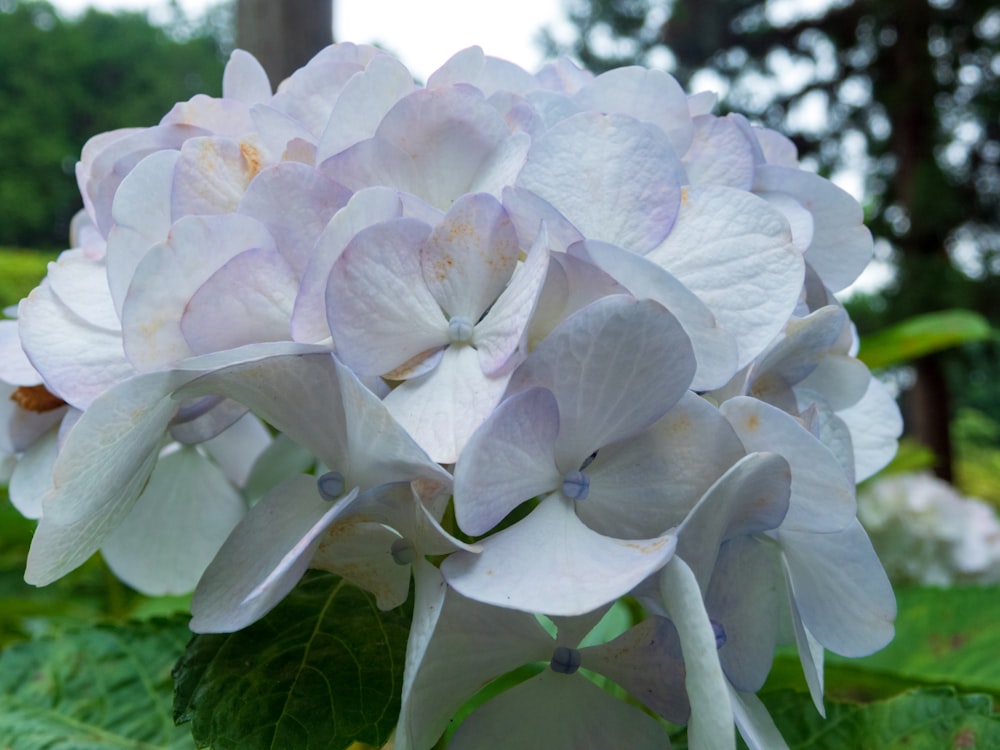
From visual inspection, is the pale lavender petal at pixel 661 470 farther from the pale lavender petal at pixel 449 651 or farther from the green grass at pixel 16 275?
the green grass at pixel 16 275

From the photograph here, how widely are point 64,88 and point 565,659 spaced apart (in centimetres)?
1735

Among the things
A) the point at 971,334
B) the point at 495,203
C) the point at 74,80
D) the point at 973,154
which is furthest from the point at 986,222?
the point at 74,80

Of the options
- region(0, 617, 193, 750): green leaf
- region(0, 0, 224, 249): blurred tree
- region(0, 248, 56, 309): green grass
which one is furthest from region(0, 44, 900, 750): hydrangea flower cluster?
region(0, 0, 224, 249): blurred tree

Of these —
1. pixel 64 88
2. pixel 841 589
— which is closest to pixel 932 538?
pixel 841 589

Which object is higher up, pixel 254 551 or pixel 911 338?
pixel 254 551

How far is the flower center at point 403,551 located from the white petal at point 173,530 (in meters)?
0.17

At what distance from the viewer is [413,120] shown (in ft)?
1.25

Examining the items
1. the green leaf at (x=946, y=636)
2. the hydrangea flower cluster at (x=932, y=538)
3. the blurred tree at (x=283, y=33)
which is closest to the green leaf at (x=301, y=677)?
the green leaf at (x=946, y=636)

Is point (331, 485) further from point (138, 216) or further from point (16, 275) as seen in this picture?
point (16, 275)

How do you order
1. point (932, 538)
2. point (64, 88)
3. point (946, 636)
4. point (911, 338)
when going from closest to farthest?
point (946, 636) < point (911, 338) < point (932, 538) < point (64, 88)

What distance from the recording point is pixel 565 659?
342 mm

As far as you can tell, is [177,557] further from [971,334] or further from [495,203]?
[971,334]

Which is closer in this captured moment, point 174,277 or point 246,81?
point 174,277

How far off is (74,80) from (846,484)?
57.6 feet
